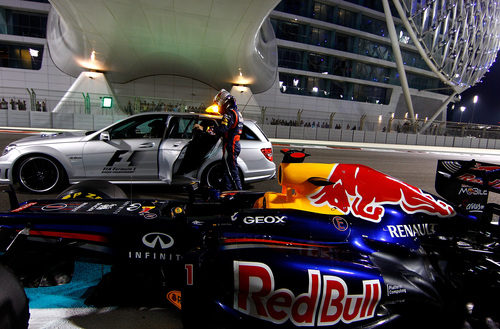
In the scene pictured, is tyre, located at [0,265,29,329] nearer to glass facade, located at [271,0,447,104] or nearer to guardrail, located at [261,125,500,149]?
guardrail, located at [261,125,500,149]

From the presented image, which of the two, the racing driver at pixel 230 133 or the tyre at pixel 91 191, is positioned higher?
the racing driver at pixel 230 133

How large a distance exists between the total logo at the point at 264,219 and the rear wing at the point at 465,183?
2.02 metres

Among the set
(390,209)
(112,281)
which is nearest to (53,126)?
(112,281)

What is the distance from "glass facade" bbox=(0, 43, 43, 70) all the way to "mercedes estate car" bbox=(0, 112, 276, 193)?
3175 centimetres

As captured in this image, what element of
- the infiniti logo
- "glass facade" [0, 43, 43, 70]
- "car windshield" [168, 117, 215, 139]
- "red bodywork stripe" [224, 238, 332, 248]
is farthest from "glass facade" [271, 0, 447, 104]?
the infiniti logo

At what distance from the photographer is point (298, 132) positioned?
22781mm

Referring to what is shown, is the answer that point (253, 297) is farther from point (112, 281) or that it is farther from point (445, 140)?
point (445, 140)

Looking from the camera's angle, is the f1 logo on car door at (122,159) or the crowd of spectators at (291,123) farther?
the crowd of spectators at (291,123)

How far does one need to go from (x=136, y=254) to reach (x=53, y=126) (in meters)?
21.6

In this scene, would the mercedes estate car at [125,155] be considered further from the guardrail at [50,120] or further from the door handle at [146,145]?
the guardrail at [50,120]

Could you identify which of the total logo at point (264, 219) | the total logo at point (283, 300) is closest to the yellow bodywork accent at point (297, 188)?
the total logo at point (264, 219)

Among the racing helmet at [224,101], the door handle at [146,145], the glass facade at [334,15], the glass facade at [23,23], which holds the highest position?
the glass facade at [334,15]

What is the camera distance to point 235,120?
500 cm

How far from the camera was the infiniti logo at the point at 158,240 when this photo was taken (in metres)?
2.09
